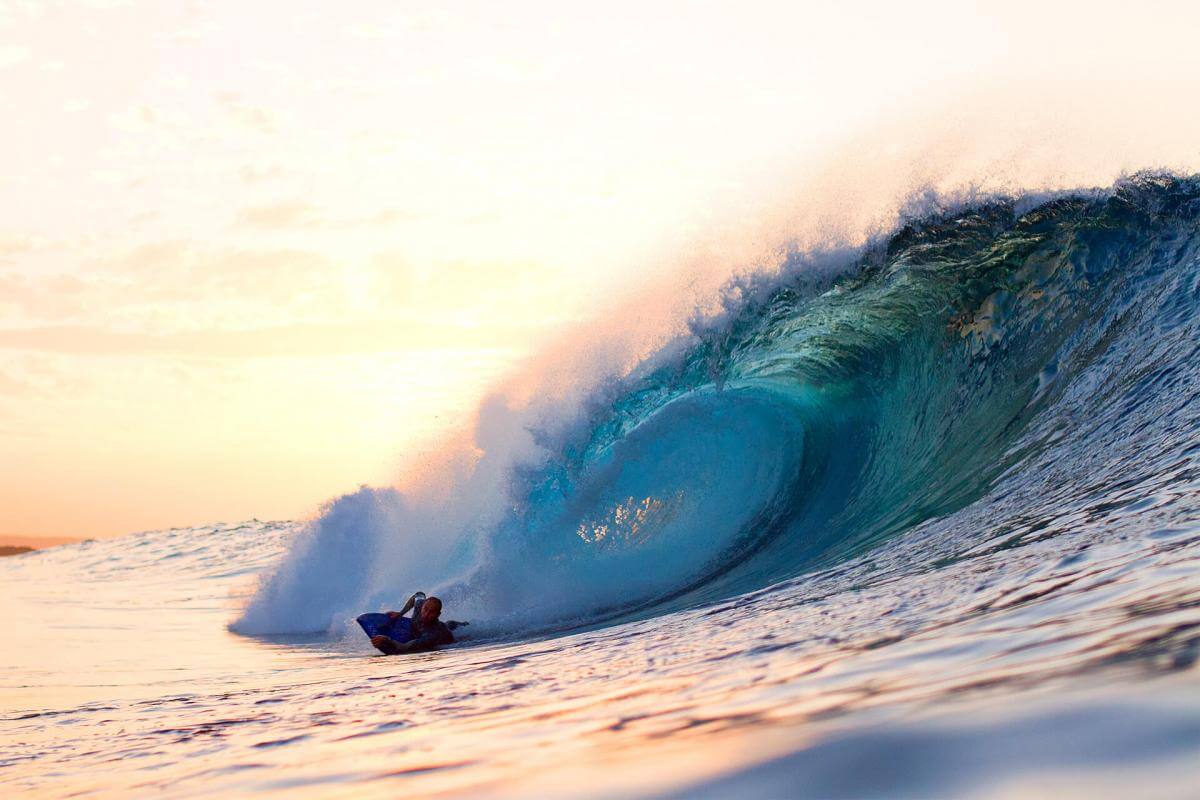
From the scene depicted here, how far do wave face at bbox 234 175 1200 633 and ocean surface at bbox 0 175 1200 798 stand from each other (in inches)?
1.5

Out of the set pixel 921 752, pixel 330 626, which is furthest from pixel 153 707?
pixel 330 626

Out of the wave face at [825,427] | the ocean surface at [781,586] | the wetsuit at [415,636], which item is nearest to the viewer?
the ocean surface at [781,586]

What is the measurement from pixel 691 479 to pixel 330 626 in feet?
13.3

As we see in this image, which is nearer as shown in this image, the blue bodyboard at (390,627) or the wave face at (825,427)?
the wave face at (825,427)

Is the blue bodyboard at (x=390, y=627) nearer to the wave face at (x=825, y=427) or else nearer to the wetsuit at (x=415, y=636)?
the wetsuit at (x=415, y=636)

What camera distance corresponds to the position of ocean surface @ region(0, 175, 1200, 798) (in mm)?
1960

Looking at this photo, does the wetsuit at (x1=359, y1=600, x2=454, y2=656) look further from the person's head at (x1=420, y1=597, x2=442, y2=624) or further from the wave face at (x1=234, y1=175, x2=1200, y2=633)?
the wave face at (x1=234, y1=175, x2=1200, y2=633)

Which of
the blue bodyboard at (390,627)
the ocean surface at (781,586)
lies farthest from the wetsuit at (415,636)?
the ocean surface at (781,586)

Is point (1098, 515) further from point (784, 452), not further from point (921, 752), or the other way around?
point (784, 452)

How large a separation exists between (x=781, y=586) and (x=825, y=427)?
14.7 feet

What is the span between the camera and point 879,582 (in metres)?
4.71

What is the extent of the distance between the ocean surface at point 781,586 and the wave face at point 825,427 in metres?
0.04

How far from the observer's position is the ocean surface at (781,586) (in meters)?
1.96

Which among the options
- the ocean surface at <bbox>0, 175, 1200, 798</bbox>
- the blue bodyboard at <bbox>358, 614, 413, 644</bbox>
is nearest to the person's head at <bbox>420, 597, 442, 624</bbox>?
the blue bodyboard at <bbox>358, 614, 413, 644</bbox>
